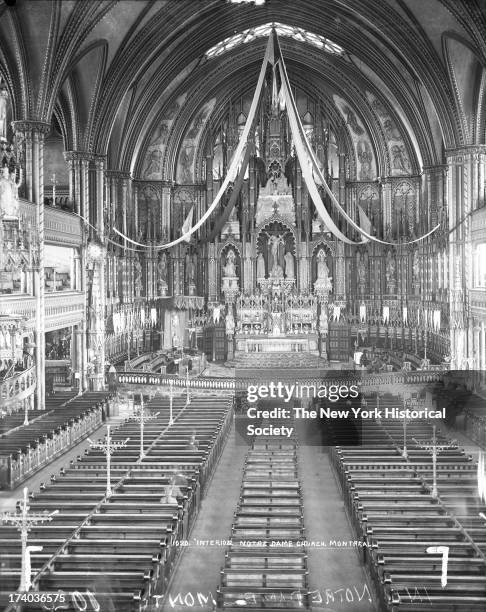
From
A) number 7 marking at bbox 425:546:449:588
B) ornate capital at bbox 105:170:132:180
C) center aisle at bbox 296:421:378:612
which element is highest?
ornate capital at bbox 105:170:132:180

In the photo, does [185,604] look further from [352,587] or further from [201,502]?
[201,502]

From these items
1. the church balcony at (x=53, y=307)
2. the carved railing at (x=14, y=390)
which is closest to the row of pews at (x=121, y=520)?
the carved railing at (x=14, y=390)

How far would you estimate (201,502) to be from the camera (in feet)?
65.1

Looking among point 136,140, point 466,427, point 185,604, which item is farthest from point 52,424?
point 136,140

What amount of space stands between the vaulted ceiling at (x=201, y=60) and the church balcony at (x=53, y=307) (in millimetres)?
7643

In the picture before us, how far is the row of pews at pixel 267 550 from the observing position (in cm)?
1106

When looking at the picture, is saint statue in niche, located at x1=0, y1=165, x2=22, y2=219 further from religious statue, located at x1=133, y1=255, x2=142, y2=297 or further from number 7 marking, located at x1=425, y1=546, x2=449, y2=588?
religious statue, located at x1=133, y1=255, x2=142, y2=297

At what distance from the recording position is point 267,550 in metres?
13.3

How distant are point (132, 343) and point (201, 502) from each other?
2666 cm

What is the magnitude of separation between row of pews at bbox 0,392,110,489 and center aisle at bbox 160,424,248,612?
579cm

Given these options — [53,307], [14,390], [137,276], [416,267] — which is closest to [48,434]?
[14,390]

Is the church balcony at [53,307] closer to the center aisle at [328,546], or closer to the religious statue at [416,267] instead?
the center aisle at [328,546]

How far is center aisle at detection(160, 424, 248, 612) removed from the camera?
11.5m

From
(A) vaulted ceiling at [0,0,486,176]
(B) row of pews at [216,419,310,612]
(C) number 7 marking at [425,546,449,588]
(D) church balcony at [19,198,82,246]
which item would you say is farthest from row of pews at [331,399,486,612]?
(D) church balcony at [19,198,82,246]
